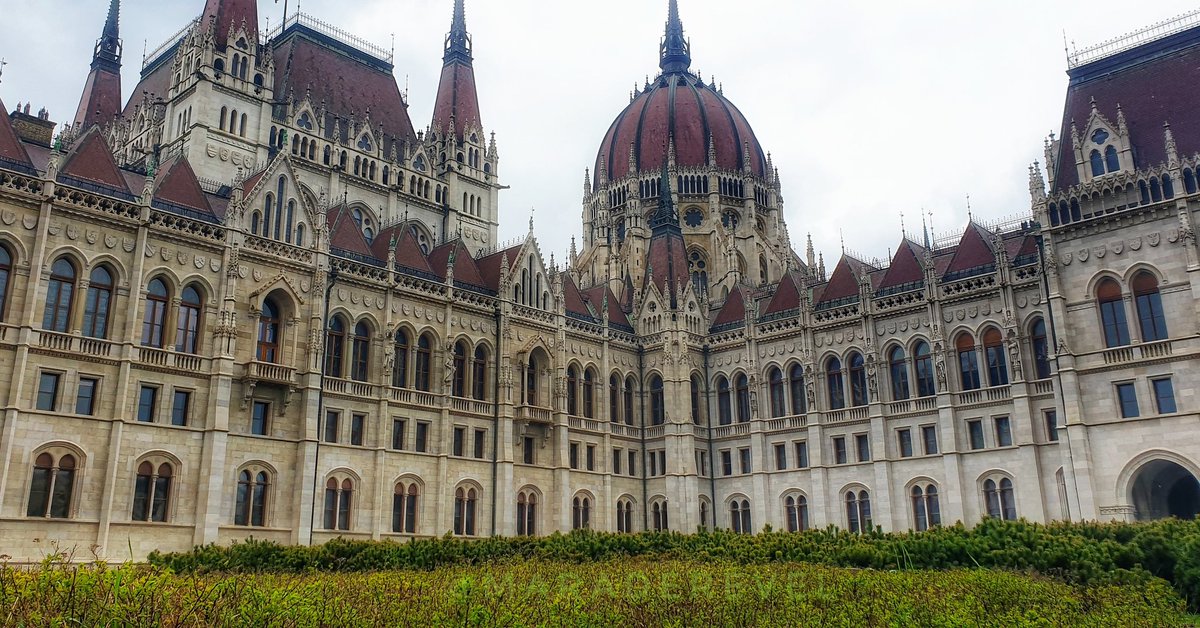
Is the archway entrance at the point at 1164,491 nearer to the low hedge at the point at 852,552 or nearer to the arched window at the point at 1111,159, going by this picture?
the arched window at the point at 1111,159

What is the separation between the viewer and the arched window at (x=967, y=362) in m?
44.0

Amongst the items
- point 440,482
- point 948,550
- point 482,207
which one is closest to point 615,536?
point 948,550

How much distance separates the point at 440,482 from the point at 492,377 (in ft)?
20.5

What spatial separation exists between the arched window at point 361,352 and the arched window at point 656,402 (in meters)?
17.9

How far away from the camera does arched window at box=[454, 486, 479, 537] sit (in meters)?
42.8

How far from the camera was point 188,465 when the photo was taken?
34438 millimetres

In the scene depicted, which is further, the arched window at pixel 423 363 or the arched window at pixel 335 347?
the arched window at pixel 423 363

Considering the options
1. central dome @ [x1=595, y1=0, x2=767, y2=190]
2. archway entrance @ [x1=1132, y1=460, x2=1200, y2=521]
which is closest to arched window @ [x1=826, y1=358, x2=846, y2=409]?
archway entrance @ [x1=1132, y1=460, x2=1200, y2=521]

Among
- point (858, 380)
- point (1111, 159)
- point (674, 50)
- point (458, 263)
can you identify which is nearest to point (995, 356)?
point (858, 380)

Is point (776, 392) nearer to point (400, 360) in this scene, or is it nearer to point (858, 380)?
point (858, 380)

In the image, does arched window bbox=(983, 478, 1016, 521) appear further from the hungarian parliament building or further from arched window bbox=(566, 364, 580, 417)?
arched window bbox=(566, 364, 580, 417)

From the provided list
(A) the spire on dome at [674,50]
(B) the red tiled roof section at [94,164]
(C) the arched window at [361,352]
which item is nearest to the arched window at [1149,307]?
(C) the arched window at [361,352]

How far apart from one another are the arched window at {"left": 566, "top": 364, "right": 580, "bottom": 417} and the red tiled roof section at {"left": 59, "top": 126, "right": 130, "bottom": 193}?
23.0 meters

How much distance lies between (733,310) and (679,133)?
23337 mm
